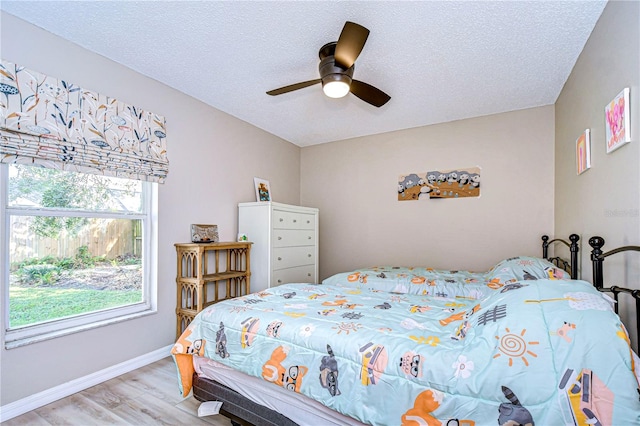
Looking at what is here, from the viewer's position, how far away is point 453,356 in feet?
3.89

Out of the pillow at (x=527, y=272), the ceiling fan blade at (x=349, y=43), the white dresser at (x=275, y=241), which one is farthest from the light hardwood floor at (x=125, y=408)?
the ceiling fan blade at (x=349, y=43)

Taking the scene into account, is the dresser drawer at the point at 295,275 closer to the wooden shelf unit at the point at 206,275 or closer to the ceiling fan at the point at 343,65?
the wooden shelf unit at the point at 206,275

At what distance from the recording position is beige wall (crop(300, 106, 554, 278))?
131 inches

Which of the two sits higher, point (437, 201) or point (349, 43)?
point (349, 43)

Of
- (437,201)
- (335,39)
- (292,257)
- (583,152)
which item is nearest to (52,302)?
(292,257)

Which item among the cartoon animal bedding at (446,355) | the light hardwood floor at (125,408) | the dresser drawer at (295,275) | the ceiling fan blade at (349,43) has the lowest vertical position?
the light hardwood floor at (125,408)

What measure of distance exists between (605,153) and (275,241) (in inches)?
113

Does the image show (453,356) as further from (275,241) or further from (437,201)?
(437,201)

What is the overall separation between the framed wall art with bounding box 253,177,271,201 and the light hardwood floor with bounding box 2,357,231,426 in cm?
226

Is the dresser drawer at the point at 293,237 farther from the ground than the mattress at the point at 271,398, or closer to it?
farther from the ground

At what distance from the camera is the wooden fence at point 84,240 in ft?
6.68

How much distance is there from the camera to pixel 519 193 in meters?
3.38

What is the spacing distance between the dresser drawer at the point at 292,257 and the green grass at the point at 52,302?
1508mm

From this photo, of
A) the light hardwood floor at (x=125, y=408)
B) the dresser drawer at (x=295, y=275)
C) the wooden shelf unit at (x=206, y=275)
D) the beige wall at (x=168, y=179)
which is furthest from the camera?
the dresser drawer at (x=295, y=275)
